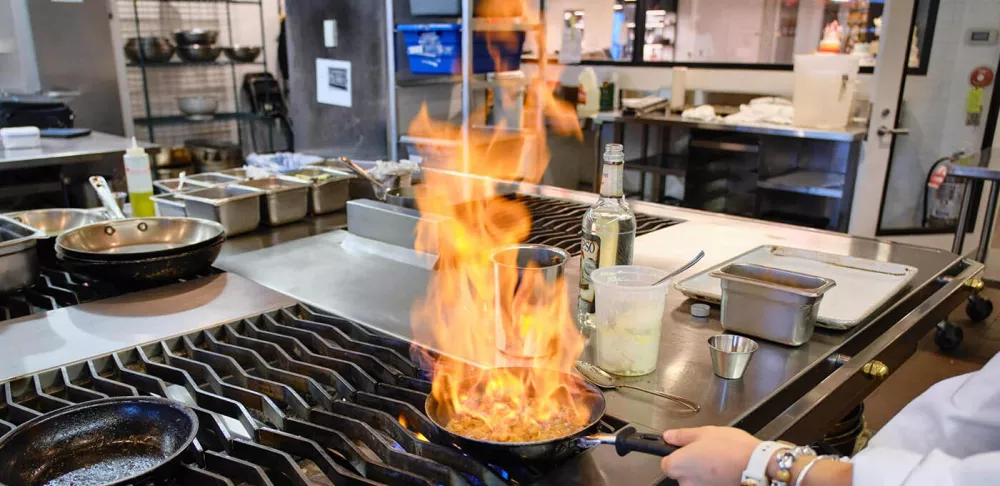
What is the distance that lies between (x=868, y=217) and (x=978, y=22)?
162cm

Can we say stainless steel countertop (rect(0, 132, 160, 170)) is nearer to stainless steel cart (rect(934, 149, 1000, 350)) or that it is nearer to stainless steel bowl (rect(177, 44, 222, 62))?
stainless steel bowl (rect(177, 44, 222, 62))

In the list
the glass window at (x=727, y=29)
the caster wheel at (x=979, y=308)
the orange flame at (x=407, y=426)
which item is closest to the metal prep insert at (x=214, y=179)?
the orange flame at (x=407, y=426)

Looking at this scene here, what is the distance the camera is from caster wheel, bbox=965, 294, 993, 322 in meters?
3.99

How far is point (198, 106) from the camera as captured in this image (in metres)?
6.08

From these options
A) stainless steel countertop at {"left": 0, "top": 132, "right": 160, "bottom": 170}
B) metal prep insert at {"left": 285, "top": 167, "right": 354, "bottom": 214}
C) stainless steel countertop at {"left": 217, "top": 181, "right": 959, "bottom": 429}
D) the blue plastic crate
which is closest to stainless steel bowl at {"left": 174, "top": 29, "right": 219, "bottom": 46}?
stainless steel countertop at {"left": 0, "top": 132, "right": 160, "bottom": 170}

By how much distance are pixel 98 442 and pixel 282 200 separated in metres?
1.27

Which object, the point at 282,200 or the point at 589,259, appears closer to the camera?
the point at 589,259

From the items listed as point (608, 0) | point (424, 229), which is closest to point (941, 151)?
point (608, 0)

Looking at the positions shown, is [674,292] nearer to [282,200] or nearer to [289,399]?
[289,399]

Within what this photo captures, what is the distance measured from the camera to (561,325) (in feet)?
4.54

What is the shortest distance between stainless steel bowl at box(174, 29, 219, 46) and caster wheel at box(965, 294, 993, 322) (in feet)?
19.5

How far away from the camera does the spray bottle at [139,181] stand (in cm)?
211

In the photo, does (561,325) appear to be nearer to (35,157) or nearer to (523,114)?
(35,157)

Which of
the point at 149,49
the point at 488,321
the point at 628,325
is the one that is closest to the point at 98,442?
the point at 488,321
